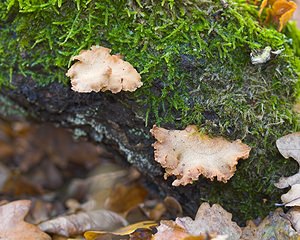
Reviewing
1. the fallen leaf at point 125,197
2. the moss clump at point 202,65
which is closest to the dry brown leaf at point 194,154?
the moss clump at point 202,65

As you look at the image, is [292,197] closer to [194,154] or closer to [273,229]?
[273,229]

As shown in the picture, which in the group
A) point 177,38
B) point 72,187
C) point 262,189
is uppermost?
point 177,38

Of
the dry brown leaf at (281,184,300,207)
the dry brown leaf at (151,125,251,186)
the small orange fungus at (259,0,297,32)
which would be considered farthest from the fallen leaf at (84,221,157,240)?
the small orange fungus at (259,0,297,32)

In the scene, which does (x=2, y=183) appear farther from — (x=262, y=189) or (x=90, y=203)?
(x=262, y=189)

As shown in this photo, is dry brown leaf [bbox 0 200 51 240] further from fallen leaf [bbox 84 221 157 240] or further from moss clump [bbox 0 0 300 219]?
moss clump [bbox 0 0 300 219]

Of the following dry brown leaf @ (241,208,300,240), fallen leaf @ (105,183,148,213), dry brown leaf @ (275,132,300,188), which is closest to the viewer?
dry brown leaf @ (241,208,300,240)

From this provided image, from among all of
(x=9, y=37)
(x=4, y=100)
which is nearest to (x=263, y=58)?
(x=9, y=37)
